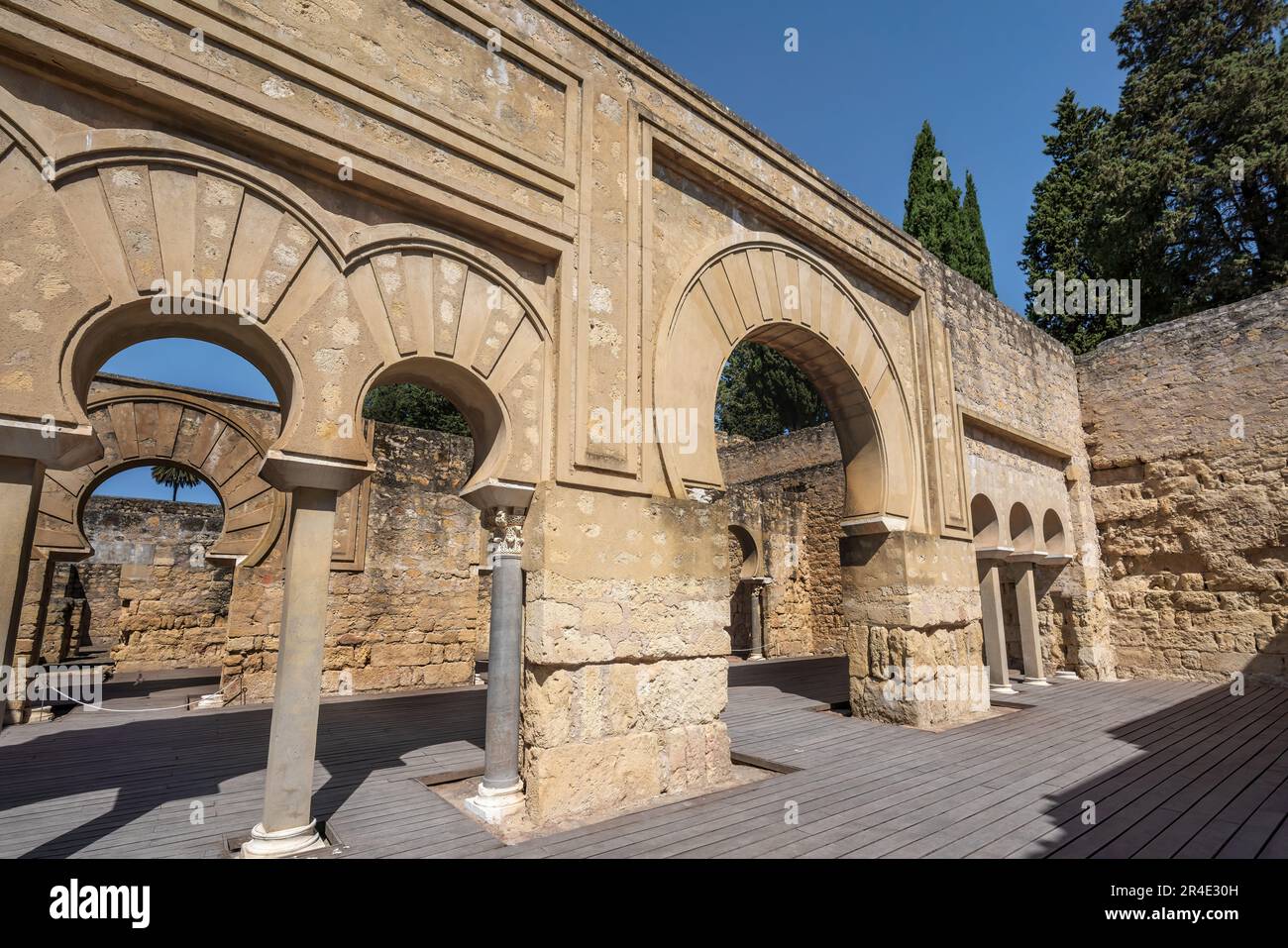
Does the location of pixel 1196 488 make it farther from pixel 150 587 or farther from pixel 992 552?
pixel 150 587

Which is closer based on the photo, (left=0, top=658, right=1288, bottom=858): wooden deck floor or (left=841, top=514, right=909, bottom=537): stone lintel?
(left=0, top=658, right=1288, bottom=858): wooden deck floor

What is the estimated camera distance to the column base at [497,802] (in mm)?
3723

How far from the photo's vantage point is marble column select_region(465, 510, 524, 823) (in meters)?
3.94

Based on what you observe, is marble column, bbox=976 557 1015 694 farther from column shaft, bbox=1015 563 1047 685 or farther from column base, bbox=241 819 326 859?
column base, bbox=241 819 326 859

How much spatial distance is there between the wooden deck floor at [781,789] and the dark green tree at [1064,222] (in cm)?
1428

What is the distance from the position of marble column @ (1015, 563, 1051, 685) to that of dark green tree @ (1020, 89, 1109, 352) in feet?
38.4

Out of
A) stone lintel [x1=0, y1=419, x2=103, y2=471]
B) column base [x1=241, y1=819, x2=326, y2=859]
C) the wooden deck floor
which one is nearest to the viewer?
stone lintel [x1=0, y1=419, x2=103, y2=471]

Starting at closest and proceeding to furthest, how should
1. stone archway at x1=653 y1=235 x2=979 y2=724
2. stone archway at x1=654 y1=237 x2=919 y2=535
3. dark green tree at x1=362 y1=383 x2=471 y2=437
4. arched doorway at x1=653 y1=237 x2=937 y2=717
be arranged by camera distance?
1. stone archway at x1=654 y1=237 x2=919 y2=535
2. arched doorway at x1=653 y1=237 x2=937 y2=717
3. stone archway at x1=653 y1=235 x2=979 y2=724
4. dark green tree at x1=362 y1=383 x2=471 y2=437

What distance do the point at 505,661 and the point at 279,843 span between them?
140 cm

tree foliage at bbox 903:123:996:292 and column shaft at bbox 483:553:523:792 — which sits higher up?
tree foliage at bbox 903:123:996:292

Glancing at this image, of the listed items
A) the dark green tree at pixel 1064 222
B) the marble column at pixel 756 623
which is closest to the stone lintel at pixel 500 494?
the marble column at pixel 756 623

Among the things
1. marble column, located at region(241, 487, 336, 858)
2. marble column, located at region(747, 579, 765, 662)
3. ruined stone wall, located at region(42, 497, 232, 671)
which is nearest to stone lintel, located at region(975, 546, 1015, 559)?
marble column, located at region(747, 579, 765, 662)

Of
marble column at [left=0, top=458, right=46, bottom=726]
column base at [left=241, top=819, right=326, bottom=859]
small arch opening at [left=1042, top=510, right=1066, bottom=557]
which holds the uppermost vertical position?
small arch opening at [left=1042, top=510, right=1066, bottom=557]
